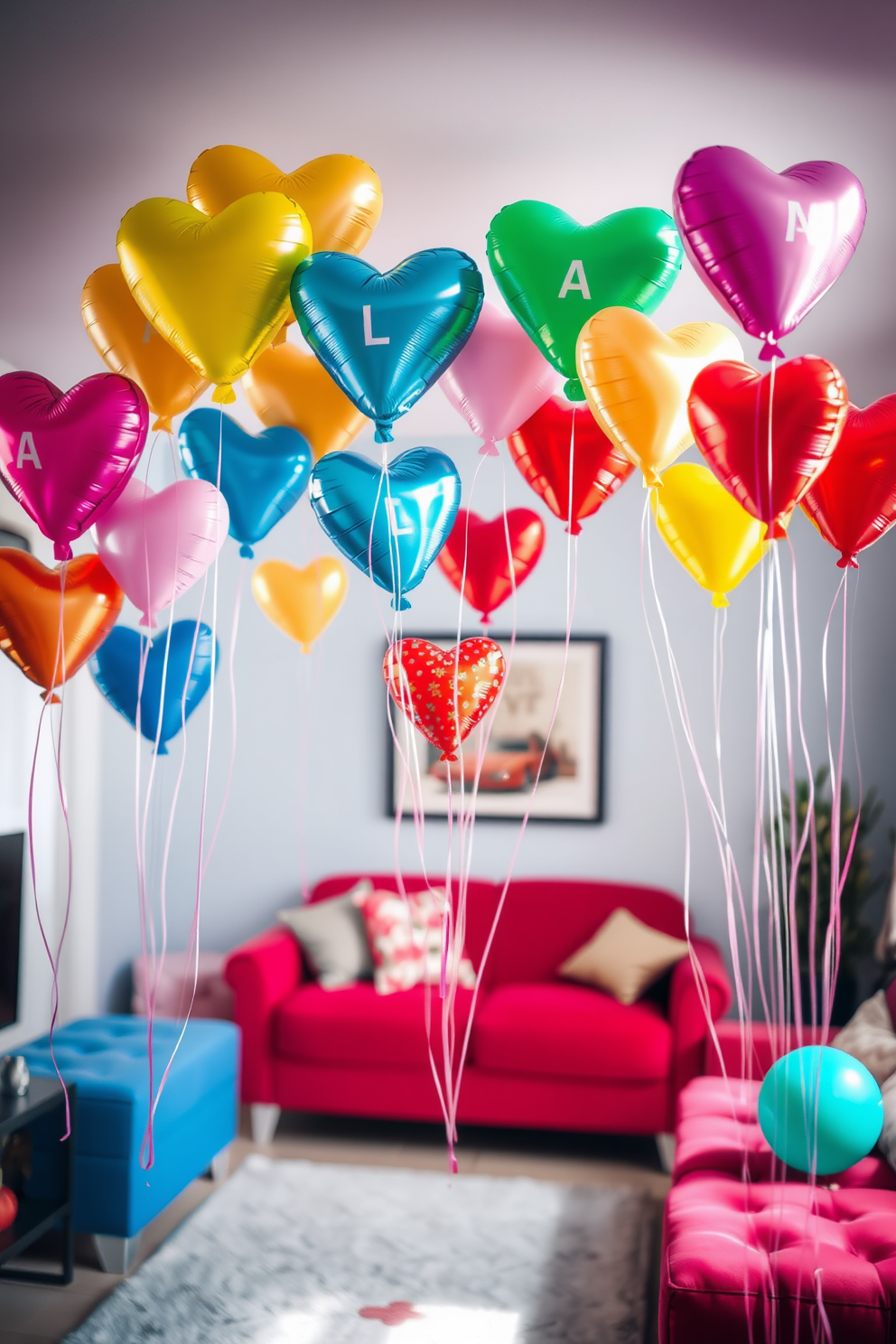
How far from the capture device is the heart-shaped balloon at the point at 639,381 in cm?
166

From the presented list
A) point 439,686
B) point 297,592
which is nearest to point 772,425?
point 439,686

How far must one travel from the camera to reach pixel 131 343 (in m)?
1.96

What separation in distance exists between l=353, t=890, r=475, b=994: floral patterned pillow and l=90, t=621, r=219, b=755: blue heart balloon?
5.49ft

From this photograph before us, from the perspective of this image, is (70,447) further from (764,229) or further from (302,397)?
(764,229)

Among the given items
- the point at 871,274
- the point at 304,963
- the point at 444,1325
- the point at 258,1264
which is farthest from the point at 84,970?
the point at 871,274

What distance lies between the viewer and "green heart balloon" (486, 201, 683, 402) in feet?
5.63

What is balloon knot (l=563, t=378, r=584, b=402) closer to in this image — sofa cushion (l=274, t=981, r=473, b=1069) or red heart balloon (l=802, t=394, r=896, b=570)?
red heart balloon (l=802, t=394, r=896, b=570)

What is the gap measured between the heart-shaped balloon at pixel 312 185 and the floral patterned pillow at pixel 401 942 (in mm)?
2381

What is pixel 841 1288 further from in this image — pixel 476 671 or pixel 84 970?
pixel 84 970

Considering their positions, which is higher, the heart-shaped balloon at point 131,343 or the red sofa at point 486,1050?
the heart-shaped balloon at point 131,343

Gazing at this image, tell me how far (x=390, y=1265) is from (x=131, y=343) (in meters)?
2.31

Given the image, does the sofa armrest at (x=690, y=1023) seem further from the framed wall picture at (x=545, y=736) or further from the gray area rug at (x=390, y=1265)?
the framed wall picture at (x=545, y=736)

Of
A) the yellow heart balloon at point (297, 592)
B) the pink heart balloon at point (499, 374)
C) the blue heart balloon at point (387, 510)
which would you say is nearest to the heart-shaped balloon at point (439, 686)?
the blue heart balloon at point (387, 510)

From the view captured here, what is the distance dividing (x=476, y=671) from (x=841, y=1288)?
129cm
